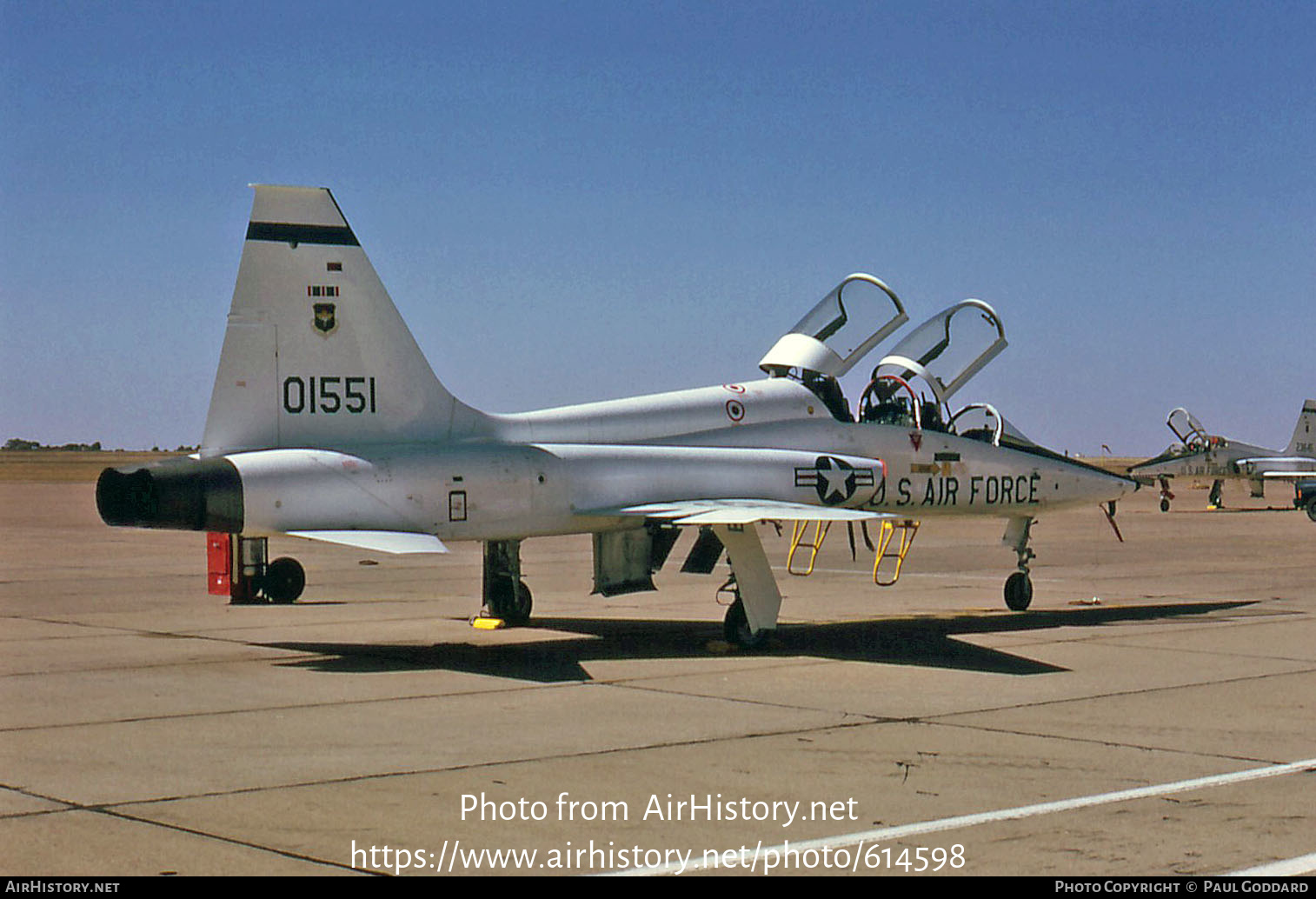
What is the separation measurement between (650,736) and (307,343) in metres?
5.11

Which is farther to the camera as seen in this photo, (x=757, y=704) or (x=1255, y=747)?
(x=757, y=704)

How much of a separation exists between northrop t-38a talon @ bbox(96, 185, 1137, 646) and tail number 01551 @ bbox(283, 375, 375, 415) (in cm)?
2

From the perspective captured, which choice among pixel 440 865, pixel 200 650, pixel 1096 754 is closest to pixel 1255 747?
pixel 1096 754

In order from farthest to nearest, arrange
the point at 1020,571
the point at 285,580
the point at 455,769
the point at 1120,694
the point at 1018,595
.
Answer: the point at 1020,571
the point at 1018,595
the point at 285,580
the point at 1120,694
the point at 455,769

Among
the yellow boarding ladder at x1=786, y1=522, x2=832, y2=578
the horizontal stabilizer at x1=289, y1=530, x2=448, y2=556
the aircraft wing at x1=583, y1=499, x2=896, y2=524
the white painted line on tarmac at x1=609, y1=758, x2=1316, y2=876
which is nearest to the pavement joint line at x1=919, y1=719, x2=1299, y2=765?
the white painted line on tarmac at x1=609, y1=758, x2=1316, y2=876

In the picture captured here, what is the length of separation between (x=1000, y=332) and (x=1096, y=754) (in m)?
9.35

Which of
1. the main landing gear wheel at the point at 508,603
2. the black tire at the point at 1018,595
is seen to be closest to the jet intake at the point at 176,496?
the main landing gear wheel at the point at 508,603

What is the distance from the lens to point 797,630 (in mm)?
14633

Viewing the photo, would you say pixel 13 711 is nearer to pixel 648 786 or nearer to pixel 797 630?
pixel 648 786

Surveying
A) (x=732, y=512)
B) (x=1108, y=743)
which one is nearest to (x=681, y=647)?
(x=732, y=512)

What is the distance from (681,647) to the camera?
44.1ft

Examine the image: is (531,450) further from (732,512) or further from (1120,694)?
(1120,694)

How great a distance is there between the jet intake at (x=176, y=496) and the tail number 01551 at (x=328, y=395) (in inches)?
34.3

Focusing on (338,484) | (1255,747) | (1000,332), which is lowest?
(1255,747)
